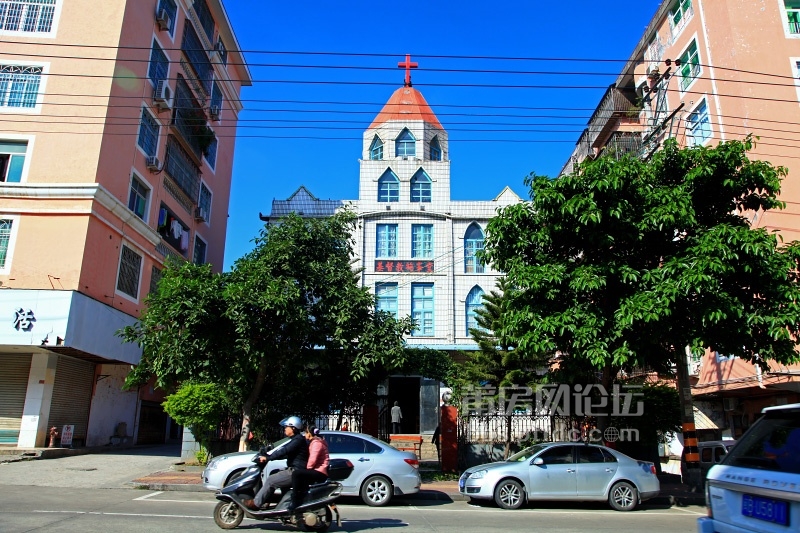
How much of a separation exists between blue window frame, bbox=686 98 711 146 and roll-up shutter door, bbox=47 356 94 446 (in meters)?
22.9

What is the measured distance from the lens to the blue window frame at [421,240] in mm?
29297

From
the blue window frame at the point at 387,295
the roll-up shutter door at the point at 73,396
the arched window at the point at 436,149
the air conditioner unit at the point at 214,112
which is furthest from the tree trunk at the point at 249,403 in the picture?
the air conditioner unit at the point at 214,112

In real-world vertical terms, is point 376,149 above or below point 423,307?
above

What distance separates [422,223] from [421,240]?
88 centimetres

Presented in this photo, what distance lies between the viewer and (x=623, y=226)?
11.6 meters

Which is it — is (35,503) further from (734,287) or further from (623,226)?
(734,287)

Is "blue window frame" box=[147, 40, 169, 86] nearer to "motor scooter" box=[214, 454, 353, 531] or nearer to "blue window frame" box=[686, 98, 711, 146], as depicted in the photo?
"motor scooter" box=[214, 454, 353, 531]

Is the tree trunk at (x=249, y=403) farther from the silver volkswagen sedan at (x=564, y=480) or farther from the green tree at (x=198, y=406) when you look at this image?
the silver volkswagen sedan at (x=564, y=480)

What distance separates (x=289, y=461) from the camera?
25.0 feet

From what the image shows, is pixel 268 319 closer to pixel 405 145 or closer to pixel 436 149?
pixel 405 145

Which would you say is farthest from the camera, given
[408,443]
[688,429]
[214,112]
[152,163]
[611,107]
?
[214,112]

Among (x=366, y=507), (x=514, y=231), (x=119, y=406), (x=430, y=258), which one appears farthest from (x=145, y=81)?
(x=366, y=507)

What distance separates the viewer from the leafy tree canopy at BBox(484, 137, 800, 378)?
10742mm

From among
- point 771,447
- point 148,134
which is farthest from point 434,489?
point 148,134
